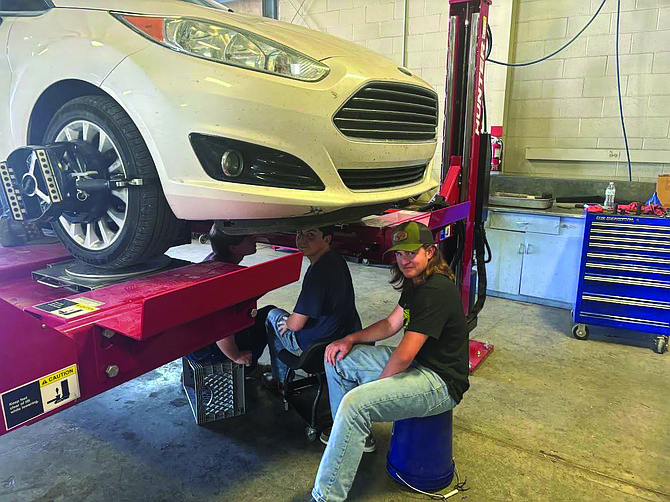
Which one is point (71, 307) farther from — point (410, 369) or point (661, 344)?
point (661, 344)

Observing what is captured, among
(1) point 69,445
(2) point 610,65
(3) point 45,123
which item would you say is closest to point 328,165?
(3) point 45,123

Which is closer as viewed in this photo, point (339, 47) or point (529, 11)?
point (339, 47)

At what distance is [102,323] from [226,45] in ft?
2.93

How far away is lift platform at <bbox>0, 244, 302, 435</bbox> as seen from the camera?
1107 millimetres

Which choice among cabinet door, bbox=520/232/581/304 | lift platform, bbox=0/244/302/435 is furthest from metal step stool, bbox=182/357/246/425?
cabinet door, bbox=520/232/581/304

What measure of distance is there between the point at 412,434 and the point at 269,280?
0.89 m

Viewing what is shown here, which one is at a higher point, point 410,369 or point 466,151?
point 466,151

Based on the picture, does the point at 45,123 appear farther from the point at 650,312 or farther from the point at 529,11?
the point at 529,11

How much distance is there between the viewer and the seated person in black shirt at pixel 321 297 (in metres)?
2.29

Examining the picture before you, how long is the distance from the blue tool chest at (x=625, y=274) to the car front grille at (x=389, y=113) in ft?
6.78

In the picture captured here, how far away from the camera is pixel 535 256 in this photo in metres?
4.36

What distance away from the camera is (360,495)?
202cm

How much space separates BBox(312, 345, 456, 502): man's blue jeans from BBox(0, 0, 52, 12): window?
1.74 m

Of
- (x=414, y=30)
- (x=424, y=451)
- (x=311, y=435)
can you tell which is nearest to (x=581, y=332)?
(x=424, y=451)
